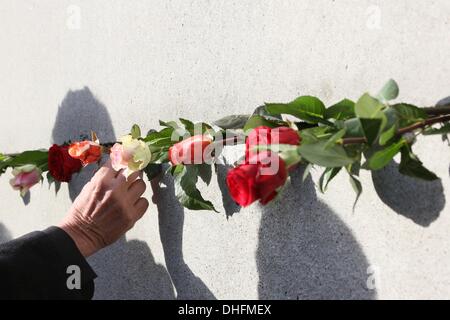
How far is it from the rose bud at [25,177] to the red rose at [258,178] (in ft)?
2.77

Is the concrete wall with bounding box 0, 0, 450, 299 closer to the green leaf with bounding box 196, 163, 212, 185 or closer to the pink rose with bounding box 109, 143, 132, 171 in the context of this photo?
the green leaf with bounding box 196, 163, 212, 185

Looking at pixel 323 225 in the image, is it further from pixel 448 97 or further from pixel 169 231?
pixel 169 231

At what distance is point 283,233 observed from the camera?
0.95 m

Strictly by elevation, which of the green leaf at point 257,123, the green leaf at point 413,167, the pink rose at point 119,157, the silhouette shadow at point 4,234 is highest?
the green leaf at point 257,123

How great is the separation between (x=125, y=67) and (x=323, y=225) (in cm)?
65

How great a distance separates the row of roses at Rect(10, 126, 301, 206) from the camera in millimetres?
683

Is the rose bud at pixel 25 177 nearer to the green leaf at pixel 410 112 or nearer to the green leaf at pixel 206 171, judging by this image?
the green leaf at pixel 206 171

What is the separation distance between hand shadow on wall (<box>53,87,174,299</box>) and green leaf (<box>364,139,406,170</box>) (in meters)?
0.60

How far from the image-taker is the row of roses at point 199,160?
683 mm

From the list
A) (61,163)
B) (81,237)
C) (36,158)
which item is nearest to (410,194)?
(81,237)

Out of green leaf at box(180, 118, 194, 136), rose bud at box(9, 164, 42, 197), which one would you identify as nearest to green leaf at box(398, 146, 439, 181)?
green leaf at box(180, 118, 194, 136)

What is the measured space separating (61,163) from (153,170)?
0.94ft

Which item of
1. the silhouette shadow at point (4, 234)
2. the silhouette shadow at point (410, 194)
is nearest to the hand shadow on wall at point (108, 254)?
the silhouette shadow at point (4, 234)

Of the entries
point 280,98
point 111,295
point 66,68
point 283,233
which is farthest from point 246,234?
point 66,68
